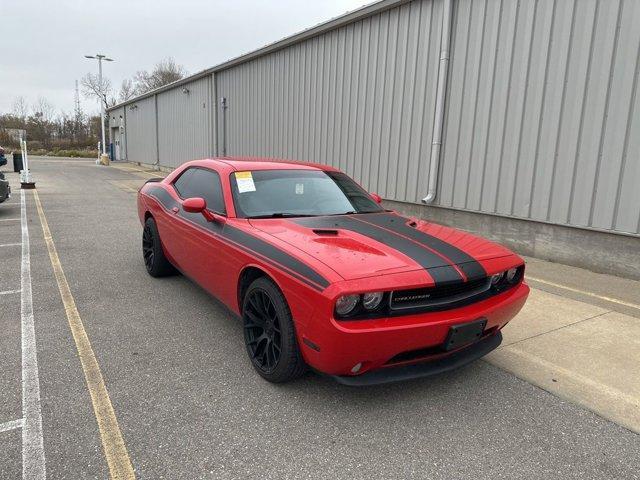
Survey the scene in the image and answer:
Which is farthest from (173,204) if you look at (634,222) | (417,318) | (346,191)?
(634,222)

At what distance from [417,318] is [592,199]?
457 cm

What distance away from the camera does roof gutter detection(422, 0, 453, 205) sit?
760 cm

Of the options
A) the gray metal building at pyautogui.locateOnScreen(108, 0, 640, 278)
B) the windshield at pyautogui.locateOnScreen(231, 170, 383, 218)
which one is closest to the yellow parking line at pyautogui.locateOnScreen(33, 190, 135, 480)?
the windshield at pyautogui.locateOnScreen(231, 170, 383, 218)

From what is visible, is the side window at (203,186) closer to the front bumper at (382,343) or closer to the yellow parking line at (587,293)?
the front bumper at (382,343)

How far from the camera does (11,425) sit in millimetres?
2510

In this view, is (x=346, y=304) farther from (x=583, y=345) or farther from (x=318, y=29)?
(x=318, y=29)

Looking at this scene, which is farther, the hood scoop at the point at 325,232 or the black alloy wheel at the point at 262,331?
the hood scoop at the point at 325,232

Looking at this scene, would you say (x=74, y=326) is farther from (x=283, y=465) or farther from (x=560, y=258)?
(x=560, y=258)

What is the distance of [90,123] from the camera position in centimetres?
5844

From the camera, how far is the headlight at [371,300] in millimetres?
2521

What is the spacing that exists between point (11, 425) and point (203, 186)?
7.95ft

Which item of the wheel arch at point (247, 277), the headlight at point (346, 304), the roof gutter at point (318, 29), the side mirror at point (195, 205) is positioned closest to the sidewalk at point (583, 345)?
the headlight at point (346, 304)

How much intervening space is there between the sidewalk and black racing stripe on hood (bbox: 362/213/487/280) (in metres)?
0.98

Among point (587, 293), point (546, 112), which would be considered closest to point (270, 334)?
point (587, 293)
